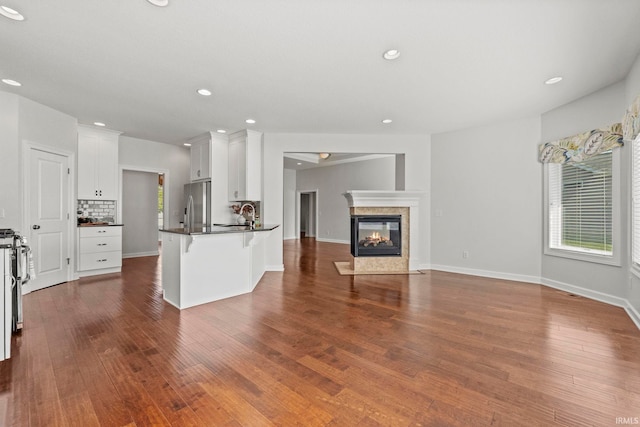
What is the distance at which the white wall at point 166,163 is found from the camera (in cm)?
590

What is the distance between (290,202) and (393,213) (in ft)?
19.6

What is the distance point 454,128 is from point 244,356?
5002mm

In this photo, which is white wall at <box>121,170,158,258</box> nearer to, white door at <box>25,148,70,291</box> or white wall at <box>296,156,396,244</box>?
white door at <box>25,148,70,291</box>

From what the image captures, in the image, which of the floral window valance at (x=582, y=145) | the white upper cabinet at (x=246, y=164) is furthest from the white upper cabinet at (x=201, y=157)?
the floral window valance at (x=582, y=145)

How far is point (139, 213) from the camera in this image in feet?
21.9

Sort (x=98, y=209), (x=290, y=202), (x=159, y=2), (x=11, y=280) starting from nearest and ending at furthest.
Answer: (x=159, y=2), (x=11, y=280), (x=98, y=209), (x=290, y=202)

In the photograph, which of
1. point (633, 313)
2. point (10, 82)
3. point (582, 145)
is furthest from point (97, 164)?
point (633, 313)

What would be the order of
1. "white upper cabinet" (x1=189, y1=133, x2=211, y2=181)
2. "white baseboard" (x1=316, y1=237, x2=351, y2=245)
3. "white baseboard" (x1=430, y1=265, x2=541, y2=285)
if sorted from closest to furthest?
"white baseboard" (x1=430, y1=265, x2=541, y2=285) → "white upper cabinet" (x1=189, y1=133, x2=211, y2=181) → "white baseboard" (x1=316, y1=237, x2=351, y2=245)

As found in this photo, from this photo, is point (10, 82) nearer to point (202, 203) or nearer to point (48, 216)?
point (48, 216)

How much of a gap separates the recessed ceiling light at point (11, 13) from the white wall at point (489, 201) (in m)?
5.64

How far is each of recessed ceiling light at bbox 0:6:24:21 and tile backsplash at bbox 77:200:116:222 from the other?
393 centimetres

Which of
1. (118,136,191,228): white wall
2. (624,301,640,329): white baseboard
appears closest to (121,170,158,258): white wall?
(118,136,191,228): white wall

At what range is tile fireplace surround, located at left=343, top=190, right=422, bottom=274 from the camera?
203 inches

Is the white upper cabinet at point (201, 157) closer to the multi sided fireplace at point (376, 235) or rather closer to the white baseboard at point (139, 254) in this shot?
the white baseboard at point (139, 254)
